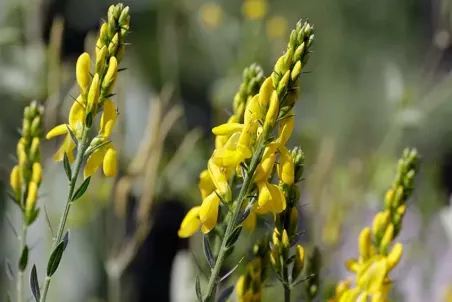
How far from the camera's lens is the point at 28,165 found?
27 centimetres

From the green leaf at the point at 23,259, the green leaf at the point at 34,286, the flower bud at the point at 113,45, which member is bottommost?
the green leaf at the point at 34,286

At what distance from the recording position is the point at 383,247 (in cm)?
28

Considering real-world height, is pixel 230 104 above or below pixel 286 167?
above

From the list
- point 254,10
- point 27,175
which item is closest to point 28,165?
point 27,175

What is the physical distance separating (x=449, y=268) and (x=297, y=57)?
1.47ft

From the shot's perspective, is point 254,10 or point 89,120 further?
point 254,10

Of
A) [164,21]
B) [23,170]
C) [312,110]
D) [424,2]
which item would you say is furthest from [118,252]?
[424,2]

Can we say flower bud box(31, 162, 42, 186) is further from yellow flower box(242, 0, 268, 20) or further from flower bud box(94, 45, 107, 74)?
yellow flower box(242, 0, 268, 20)

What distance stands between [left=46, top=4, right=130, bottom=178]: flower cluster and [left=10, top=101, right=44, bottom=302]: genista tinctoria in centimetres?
3

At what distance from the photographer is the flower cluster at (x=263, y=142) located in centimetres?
22

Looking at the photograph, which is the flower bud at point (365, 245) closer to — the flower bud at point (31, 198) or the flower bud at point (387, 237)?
the flower bud at point (387, 237)

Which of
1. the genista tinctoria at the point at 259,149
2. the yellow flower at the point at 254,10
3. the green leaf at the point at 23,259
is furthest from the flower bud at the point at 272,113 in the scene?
the yellow flower at the point at 254,10

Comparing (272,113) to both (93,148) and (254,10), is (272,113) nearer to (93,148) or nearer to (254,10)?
(93,148)

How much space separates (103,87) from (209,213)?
5 cm
